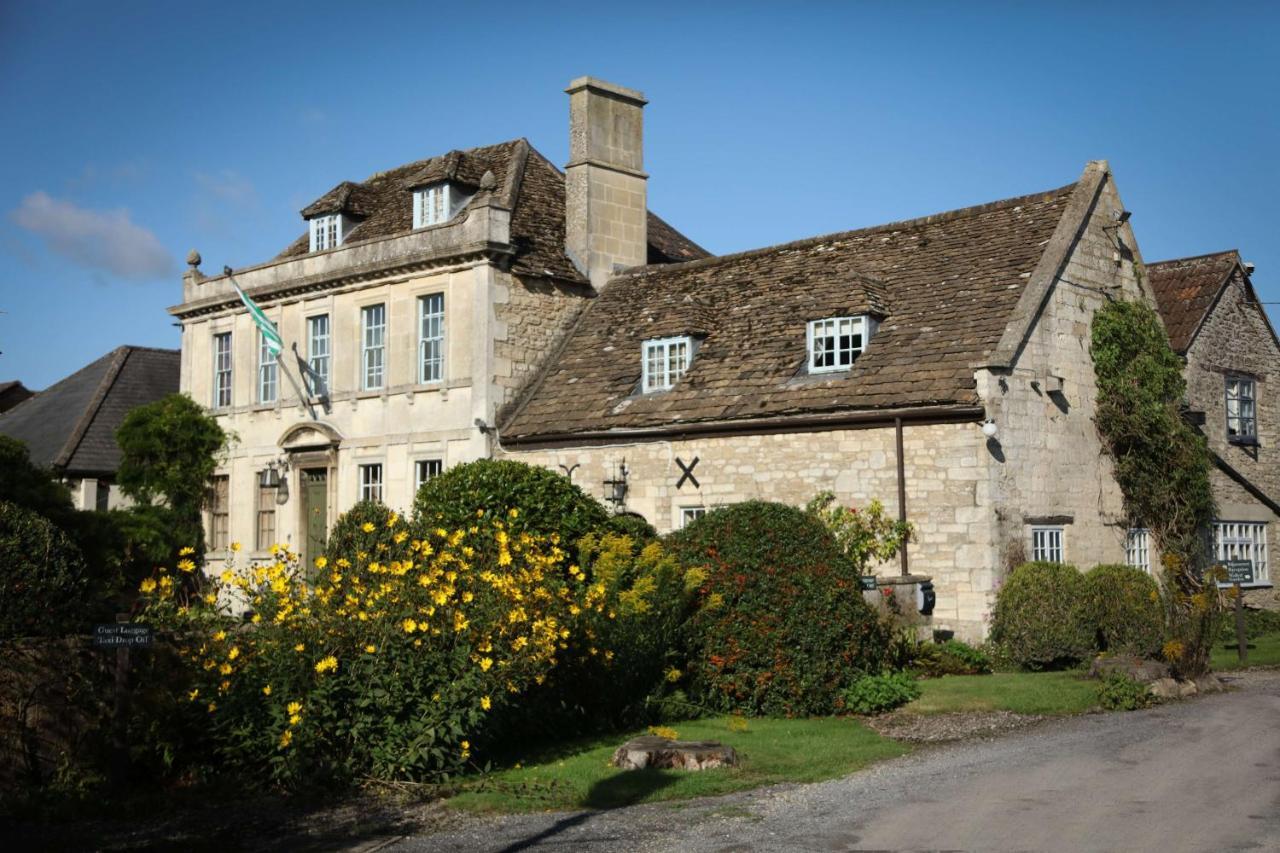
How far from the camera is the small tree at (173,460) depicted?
1194 inches

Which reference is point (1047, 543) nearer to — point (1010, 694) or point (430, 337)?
point (1010, 694)

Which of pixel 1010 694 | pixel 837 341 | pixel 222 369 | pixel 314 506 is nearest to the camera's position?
pixel 1010 694

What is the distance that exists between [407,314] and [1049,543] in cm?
1279

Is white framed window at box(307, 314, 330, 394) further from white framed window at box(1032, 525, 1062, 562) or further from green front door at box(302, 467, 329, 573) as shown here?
white framed window at box(1032, 525, 1062, 562)

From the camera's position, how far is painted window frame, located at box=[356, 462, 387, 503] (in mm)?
27656

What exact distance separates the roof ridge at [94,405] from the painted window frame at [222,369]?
426 centimetres

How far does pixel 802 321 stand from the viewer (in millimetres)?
23234

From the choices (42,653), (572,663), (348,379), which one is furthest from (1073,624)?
(348,379)

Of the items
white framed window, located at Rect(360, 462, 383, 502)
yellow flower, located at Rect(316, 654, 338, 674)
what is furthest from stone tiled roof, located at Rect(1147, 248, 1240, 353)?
yellow flower, located at Rect(316, 654, 338, 674)

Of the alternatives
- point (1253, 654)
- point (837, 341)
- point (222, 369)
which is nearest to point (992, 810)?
point (1253, 654)

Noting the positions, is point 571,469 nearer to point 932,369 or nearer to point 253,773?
point 932,369

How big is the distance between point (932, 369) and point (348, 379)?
12.7 metres

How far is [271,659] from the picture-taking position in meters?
11.7

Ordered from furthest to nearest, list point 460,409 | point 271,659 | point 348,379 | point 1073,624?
point 348,379
point 460,409
point 1073,624
point 271,659
